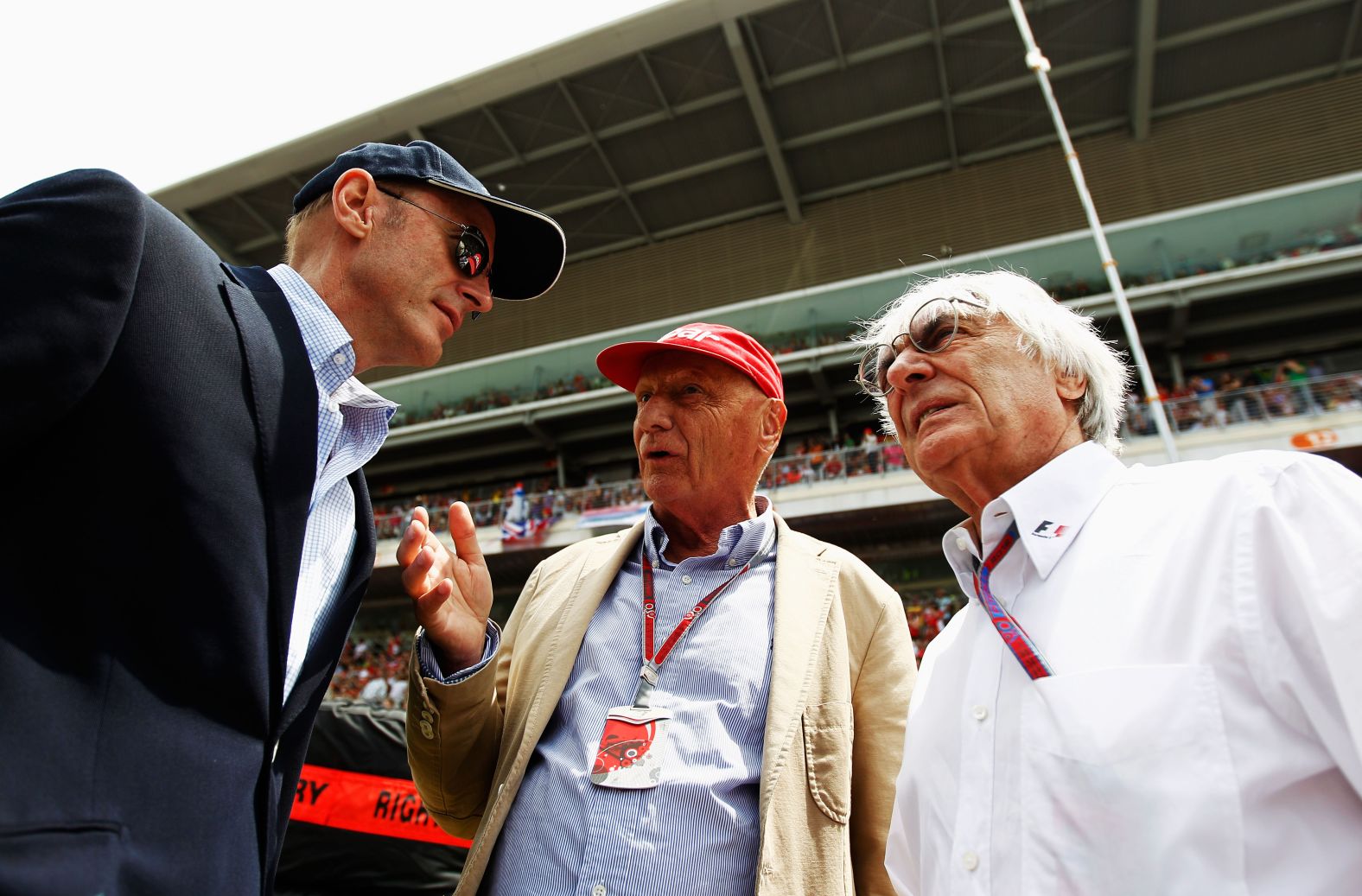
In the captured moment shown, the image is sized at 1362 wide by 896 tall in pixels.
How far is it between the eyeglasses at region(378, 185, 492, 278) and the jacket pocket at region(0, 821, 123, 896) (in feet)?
4.27

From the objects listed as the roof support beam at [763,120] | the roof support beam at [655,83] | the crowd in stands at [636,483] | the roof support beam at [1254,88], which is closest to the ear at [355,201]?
the crowd in stands at [636,483]

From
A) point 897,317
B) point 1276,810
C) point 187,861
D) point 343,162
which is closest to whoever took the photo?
point 187,861

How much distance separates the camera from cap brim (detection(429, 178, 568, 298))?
188 cm

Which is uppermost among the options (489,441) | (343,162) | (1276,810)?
(489,441)

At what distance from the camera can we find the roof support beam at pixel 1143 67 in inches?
679

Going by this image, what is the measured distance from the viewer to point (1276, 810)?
104cm

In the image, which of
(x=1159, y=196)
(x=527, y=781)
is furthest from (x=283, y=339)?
(x=1159, y=196)

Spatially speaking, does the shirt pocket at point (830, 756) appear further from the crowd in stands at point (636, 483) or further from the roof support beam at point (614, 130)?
the roof support beam at point (614, 130)

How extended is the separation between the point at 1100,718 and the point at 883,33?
21.0 meters

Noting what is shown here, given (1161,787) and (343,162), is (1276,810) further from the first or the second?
(343,162)

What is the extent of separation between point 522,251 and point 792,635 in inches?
49.0

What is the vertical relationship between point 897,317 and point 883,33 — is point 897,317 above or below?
below

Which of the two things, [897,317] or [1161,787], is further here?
[897,317]

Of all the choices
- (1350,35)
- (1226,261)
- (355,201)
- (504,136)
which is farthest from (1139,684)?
(1350,35)
